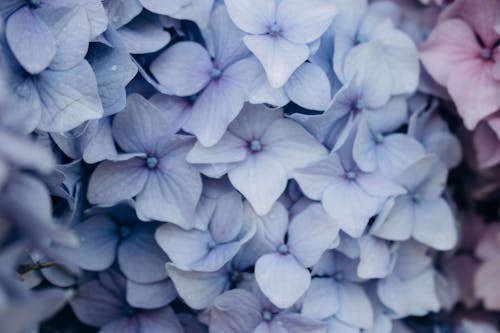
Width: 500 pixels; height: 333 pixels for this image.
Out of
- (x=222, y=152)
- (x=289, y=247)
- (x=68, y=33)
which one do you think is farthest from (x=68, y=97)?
(x=289, y=247)

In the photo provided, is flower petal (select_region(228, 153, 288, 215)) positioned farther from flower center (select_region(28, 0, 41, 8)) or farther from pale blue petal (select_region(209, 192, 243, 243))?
flower center (select_region(28, 0, 41, 8))

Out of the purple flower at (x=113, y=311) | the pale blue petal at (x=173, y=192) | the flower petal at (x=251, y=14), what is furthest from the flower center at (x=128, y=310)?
the flower petal at (x=251, y=14)

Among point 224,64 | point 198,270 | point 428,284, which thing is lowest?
point 428,284

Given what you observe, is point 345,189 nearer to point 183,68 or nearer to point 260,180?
point 260,180

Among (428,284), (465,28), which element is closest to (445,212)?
(428,284)

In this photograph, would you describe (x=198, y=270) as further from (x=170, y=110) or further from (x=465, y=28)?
(x=465, y=28)

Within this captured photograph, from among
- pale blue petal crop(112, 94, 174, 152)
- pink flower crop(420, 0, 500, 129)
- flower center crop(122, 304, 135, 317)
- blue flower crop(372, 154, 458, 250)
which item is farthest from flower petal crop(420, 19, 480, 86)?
flower center crop(122, 304, 135, 317)
